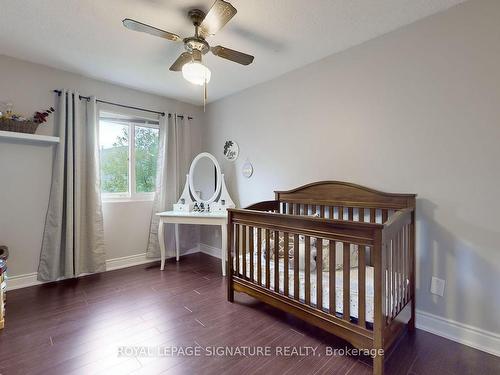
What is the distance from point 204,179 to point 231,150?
2.13ft

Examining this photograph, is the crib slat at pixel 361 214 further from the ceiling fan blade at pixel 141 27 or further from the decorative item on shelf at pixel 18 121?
the decorative item on shelf at pixel 18 121

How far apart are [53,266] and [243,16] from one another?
3.08 meters

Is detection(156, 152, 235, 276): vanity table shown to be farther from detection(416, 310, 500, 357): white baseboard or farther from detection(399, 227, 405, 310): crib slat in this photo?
detection(416, 310, 500, 357): white baseboard

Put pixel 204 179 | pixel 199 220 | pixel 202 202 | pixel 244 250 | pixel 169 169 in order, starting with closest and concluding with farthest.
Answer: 1. pixel 244 250
2. pixel 199 220
3. pixel 202 202
4. pixel 169 169
5. pixel 204 179

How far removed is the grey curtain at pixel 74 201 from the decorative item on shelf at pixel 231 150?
1.61 meters

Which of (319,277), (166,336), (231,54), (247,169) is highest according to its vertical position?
(231,54)

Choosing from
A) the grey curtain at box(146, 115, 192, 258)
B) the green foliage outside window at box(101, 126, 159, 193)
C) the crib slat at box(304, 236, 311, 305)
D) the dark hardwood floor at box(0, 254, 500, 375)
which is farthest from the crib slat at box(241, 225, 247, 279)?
the green foliage outside window at box(101, 126, 159, 193)

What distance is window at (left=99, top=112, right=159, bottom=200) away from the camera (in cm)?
320

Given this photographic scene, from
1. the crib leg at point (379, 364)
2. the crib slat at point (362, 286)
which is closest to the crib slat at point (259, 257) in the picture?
the crib slat at point (362, 286)

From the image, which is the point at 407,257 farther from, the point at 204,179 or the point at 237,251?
the point at 204,179

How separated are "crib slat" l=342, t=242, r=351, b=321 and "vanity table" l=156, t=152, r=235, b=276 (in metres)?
1.72

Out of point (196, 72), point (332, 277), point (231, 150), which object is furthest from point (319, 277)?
point (231, 150)

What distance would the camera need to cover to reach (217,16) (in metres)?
1.54

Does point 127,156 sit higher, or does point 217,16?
point 217,16
